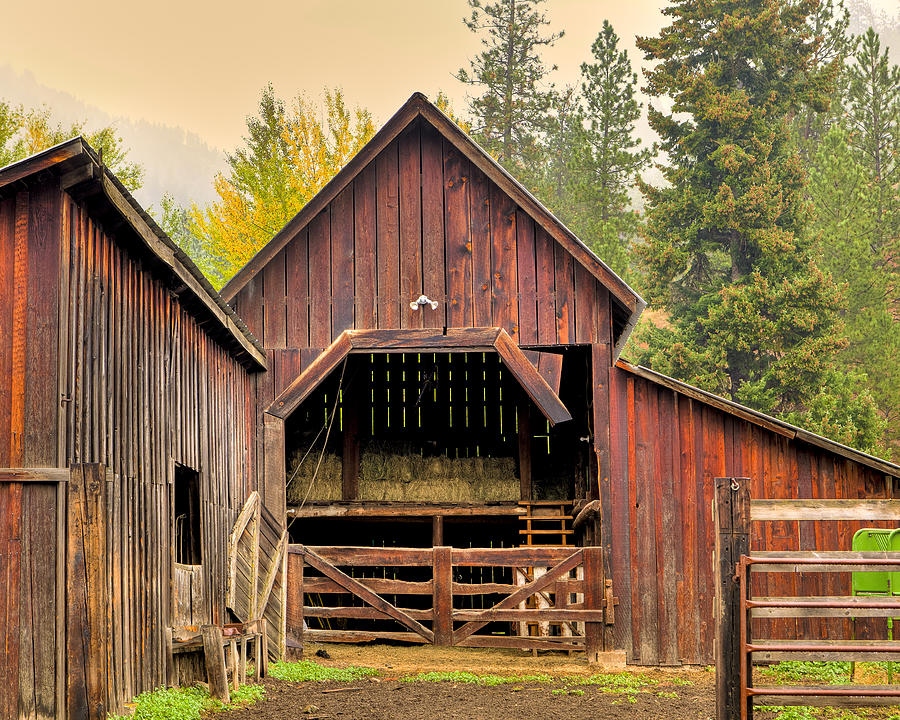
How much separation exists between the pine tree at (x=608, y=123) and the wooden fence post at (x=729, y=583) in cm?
3182

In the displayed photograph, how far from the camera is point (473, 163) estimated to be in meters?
14.3

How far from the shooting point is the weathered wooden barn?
27.8 ft

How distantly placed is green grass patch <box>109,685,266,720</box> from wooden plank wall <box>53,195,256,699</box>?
6.8 inches

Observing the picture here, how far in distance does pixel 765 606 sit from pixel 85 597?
5366 millimetres

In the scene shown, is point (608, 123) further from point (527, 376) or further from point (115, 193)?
point (115, 193)

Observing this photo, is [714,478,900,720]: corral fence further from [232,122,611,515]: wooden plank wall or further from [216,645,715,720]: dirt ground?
[232,122,611,515]: wooden plank wall

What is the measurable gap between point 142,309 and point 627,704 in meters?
6.41

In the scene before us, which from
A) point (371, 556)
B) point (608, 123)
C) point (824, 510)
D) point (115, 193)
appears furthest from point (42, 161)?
point (608, 123)

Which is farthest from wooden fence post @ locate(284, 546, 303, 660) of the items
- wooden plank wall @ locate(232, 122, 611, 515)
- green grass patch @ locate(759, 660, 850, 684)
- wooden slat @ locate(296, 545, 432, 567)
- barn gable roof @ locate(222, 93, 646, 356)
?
green grass patch @ locate(759, 660, 850, 684)

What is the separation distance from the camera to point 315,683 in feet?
40.3

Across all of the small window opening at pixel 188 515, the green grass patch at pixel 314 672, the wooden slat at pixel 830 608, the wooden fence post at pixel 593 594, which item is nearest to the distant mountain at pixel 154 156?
the wooden fence post at pixel 593 594

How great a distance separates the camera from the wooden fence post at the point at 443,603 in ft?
48.6

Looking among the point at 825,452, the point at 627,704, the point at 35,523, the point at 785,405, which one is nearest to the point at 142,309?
the point at 35,523

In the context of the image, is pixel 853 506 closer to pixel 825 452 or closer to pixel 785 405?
pixel 825 452
